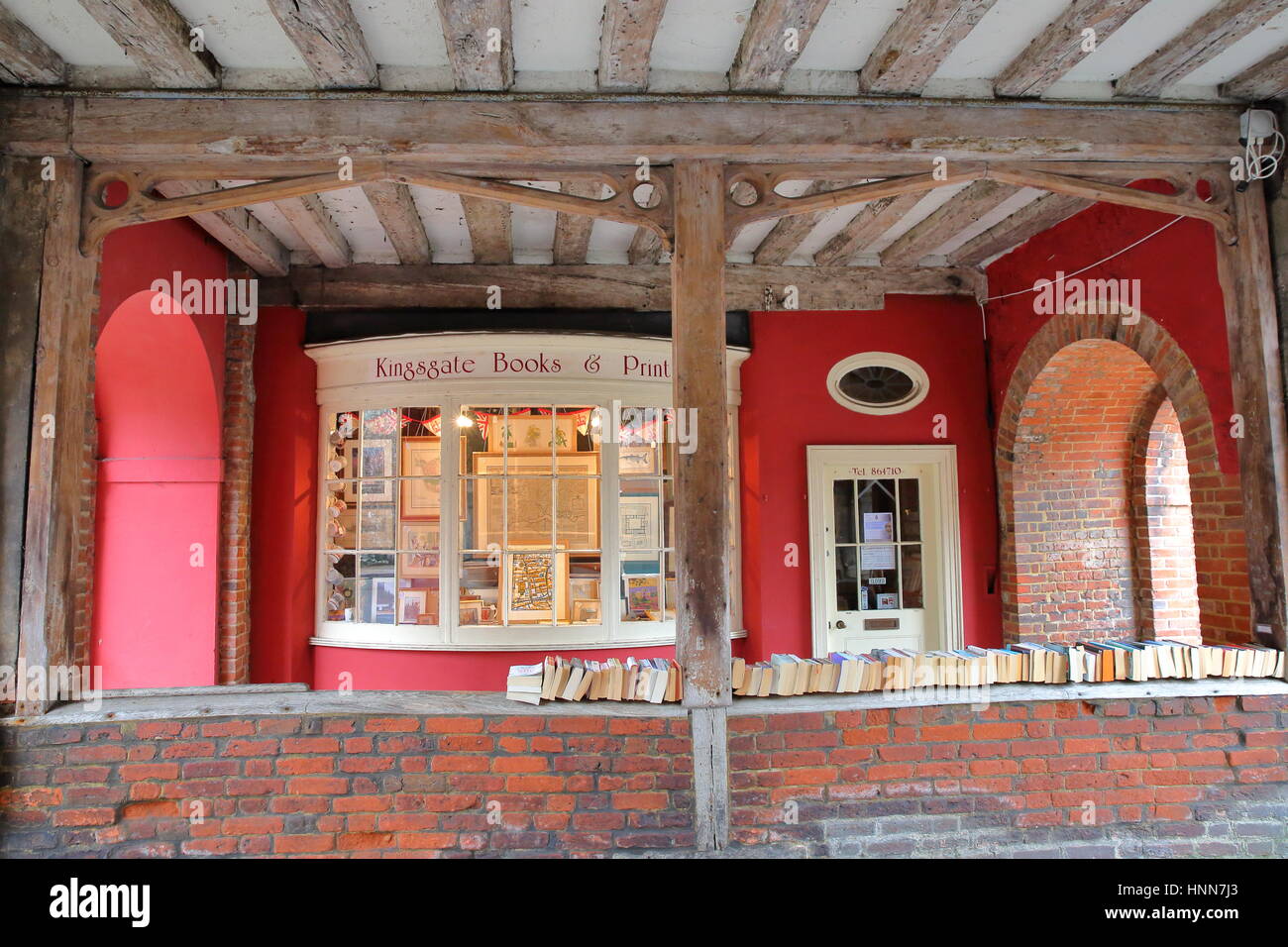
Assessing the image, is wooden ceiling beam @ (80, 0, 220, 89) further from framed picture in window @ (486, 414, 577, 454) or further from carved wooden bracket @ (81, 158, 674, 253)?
framed picture in window @ (486, 414, 577, 454)

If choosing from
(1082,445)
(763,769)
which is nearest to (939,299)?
(1082,445)

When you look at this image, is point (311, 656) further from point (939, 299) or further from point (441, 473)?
point (939, 299)

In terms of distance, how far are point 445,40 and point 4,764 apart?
3.44 metres

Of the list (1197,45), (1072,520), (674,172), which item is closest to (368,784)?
(674,172)

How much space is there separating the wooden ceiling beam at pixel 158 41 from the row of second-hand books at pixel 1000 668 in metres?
3.40

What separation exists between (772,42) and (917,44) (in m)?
0.60

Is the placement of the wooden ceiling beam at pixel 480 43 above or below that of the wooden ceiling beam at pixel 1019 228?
below

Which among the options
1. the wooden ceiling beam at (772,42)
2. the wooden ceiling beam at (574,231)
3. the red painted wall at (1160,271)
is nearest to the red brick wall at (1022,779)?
the red painted wall at (1160,271)

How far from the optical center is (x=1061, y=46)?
3.38 meters

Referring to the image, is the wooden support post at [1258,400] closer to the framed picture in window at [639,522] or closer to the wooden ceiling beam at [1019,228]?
the wooden ceiling beam at [1019,228]

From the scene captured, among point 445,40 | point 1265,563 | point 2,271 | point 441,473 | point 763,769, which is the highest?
point 445,40

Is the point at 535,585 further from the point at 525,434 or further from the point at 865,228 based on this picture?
the point at 865,228

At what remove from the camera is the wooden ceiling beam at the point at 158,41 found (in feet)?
9.88

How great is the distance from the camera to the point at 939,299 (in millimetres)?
6574
